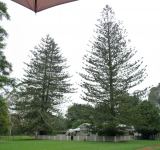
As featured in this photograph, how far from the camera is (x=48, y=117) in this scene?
57.6m

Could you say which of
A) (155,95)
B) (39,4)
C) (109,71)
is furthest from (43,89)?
(39,4)

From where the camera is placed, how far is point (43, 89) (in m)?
59.2

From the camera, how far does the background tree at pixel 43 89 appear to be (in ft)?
189

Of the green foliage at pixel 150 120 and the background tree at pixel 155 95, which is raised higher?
the background tree at pixel 155 95

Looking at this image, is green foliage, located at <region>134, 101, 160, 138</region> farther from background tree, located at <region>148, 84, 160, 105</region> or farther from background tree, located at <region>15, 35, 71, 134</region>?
background tree, located at <region>148, 84, 160, 105</region>

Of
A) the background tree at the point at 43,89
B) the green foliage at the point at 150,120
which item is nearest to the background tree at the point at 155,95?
the green foliage at the point at 150,120

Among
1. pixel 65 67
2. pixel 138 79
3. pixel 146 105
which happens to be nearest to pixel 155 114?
pixel 146 105

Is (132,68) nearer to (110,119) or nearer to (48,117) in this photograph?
(110,119)

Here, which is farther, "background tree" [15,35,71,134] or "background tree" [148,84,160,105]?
"background tree" [148,84,160,105]

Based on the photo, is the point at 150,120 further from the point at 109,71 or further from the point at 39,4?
the point at 39,4

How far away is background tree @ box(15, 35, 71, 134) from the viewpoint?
57562 millimetres

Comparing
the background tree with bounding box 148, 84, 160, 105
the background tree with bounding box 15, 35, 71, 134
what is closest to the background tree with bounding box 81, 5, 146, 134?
the background tree with bounding box 15, 35, 71, 134

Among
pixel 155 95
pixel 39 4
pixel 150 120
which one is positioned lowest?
pixel 39 4

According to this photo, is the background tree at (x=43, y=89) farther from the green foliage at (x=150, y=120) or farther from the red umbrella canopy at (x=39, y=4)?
the red umbrella canopy at (x=39, y=4)
